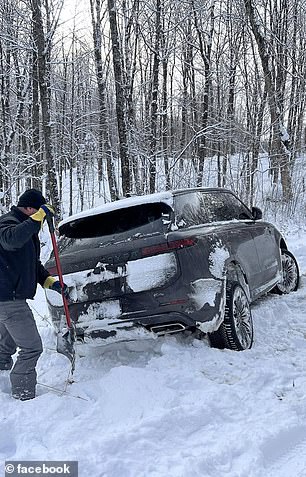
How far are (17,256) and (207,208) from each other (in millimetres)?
2268

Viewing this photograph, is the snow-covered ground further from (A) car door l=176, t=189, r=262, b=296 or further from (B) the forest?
(B) the forest

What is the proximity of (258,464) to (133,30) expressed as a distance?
1737 cm

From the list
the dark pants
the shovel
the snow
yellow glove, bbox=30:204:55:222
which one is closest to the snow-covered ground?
the dark pants

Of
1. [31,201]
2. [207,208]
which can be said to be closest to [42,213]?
[31,201]

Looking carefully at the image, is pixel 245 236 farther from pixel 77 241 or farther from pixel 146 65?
pixel 146 65

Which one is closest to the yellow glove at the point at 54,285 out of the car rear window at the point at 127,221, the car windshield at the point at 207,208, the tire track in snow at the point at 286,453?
the car rear window at the point at 127,221

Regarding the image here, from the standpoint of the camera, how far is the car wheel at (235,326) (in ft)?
14.0

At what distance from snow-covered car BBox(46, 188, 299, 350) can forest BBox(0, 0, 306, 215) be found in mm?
7412

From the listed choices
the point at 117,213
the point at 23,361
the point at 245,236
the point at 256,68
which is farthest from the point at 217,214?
the point at 256,68

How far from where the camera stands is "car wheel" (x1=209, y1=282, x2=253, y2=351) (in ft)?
14.0

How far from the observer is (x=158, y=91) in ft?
57.0

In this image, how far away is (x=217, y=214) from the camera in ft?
17.4

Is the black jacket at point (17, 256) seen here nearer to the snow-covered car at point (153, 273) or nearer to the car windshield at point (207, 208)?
the snow-covered car at point (153, 273)

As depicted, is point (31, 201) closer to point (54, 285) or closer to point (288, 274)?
point (54, 285)
